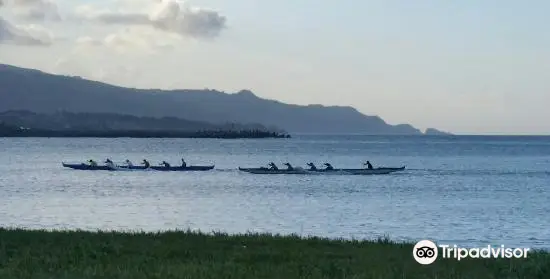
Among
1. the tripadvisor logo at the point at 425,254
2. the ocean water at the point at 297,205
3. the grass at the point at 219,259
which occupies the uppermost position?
the tripadvisor logo at the point at 425,254

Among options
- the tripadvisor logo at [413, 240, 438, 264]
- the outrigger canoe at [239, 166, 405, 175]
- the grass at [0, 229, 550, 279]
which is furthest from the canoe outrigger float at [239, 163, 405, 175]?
the tripadvisor logo at [413, 240, 438, 264]

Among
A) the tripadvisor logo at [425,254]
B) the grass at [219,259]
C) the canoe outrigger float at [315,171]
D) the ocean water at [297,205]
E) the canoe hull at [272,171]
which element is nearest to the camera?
the grass at [219,259]

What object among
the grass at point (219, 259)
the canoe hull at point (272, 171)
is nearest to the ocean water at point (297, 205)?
the canoe hull at point (272, 171)

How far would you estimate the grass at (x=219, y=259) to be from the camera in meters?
13.7

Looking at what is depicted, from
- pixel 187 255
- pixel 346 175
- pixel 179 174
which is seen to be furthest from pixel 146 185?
pixel 187 255

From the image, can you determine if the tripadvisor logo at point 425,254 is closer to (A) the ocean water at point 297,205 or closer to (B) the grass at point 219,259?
(B) the grass at point 219,259

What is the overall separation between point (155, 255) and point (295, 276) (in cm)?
379

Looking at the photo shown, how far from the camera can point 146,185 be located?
238 feet

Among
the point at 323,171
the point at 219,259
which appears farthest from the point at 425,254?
the point at 323,171

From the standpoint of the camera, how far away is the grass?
1373 cm

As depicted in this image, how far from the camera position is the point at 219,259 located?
51.6ft

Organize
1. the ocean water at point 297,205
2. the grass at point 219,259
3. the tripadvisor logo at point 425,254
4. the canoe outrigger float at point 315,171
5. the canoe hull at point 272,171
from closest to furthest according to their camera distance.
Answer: the grass at point 219,259
the tripadvisor logo at point 425,254
the ocean water at point 297,205
the canoe hull at point 272,171
the canoe outrigger float at point 315,171

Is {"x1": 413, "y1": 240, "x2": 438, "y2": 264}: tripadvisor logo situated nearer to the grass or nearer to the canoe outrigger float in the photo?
the grass

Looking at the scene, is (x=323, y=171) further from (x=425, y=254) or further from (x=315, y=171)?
(x=425, y=254)
